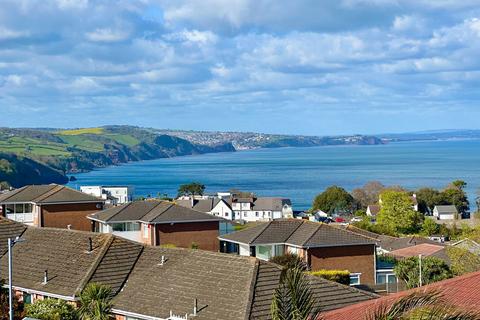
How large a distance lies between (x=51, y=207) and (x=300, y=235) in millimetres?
14903

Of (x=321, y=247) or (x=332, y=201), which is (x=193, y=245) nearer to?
(x=321, y=247)

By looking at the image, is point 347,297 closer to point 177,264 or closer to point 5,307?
point 177,264

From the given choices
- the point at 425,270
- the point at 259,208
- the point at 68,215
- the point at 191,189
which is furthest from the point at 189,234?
the point at 191,189

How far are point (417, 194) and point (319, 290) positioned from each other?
4128 inches

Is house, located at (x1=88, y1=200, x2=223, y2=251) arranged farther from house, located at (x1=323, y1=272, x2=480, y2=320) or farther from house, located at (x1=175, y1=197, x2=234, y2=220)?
house, located at (x1=175, y1=197, x2=234, y2=220)

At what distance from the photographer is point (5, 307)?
2031cm

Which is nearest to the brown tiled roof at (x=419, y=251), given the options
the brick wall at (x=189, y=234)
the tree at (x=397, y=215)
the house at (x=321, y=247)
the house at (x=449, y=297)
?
the house at (x=321, y=247)

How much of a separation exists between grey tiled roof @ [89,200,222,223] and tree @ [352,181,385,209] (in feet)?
286

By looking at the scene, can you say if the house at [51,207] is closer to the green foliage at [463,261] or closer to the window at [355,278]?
the window at [355,278]

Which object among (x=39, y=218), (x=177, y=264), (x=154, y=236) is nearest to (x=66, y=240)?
(x=177, y=264)

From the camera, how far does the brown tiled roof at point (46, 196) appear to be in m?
41.9

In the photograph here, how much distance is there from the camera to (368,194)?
130m

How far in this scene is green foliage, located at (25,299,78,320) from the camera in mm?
18500

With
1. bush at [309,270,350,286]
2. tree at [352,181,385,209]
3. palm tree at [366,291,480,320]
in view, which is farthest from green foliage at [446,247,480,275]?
tree at [352,181,385,209]
